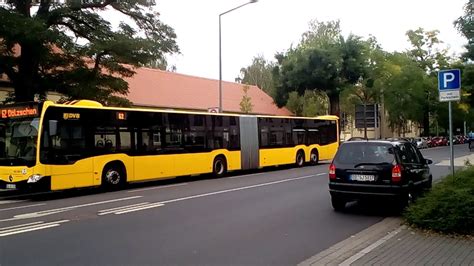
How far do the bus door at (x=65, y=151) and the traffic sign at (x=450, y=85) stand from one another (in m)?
10.4

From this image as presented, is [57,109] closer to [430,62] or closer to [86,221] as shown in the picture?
[86,221]

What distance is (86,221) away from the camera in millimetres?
9719

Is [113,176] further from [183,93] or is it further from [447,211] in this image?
[183,93]

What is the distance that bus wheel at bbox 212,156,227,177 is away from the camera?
20.6 metres

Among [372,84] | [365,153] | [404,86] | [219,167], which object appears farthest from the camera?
[404,86]

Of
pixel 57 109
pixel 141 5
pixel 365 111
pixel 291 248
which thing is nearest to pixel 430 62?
pixel 365 111

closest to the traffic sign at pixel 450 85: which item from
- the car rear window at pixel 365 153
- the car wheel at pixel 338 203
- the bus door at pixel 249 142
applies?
the car rear window at pixel 365 153

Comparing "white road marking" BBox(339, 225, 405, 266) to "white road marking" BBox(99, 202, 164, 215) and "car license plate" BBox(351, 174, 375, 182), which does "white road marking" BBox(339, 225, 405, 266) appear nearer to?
"car license plate" BBox(351, 174, 375, 182)

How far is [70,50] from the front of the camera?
71.5 ft

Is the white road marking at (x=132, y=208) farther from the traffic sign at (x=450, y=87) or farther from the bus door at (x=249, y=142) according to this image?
the bus door at (x=249, y=142)

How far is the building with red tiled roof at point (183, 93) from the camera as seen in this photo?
39406 mm

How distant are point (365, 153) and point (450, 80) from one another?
110 inches

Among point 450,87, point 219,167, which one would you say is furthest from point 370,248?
point 219,167

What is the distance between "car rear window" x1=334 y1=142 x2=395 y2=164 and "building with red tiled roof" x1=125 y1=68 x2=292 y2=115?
27.5m
